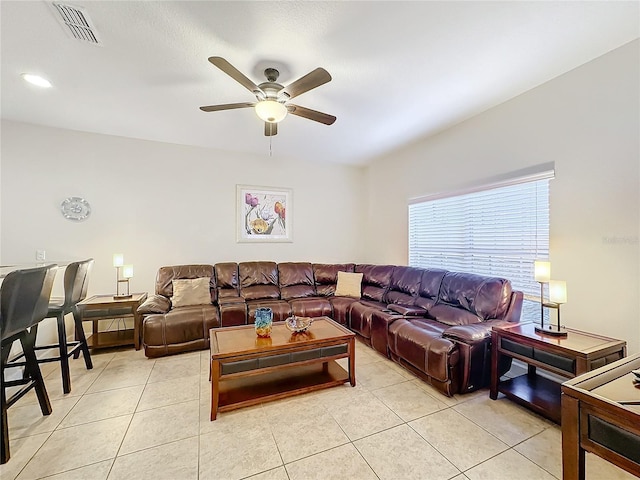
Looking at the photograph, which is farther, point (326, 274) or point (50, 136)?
point (326, 274)

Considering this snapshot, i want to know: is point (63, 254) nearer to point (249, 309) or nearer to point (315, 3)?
point (249, 309)

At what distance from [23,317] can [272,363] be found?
5.56ft

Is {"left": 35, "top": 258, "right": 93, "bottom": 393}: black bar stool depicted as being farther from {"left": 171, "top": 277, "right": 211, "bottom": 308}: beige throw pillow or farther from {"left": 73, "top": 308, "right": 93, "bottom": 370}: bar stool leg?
{"left": 171, "top": 277, "right": 211, "bottom": 308}: beige throw pillow

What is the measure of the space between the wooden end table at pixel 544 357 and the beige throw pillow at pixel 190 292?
336 centimetres

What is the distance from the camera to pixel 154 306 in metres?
3.26

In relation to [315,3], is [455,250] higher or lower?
lower

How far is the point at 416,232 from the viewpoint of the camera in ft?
14.1

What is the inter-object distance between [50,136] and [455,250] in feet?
18.0

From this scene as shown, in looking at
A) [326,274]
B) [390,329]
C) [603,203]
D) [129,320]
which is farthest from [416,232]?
[129,320]

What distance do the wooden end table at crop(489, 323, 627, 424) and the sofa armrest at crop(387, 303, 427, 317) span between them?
3.13ft

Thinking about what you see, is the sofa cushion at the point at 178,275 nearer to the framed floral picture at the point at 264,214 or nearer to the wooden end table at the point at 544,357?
the framed floral picture at the point at 264,214

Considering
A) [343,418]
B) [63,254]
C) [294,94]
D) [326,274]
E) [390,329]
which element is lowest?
[343,418]

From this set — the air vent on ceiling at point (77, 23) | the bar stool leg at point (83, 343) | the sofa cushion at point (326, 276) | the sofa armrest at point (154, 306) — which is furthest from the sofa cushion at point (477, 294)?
the air vent on ceiling at point (77, 23)

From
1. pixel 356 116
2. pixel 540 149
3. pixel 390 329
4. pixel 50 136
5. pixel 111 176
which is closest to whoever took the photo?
pixel 540 149
